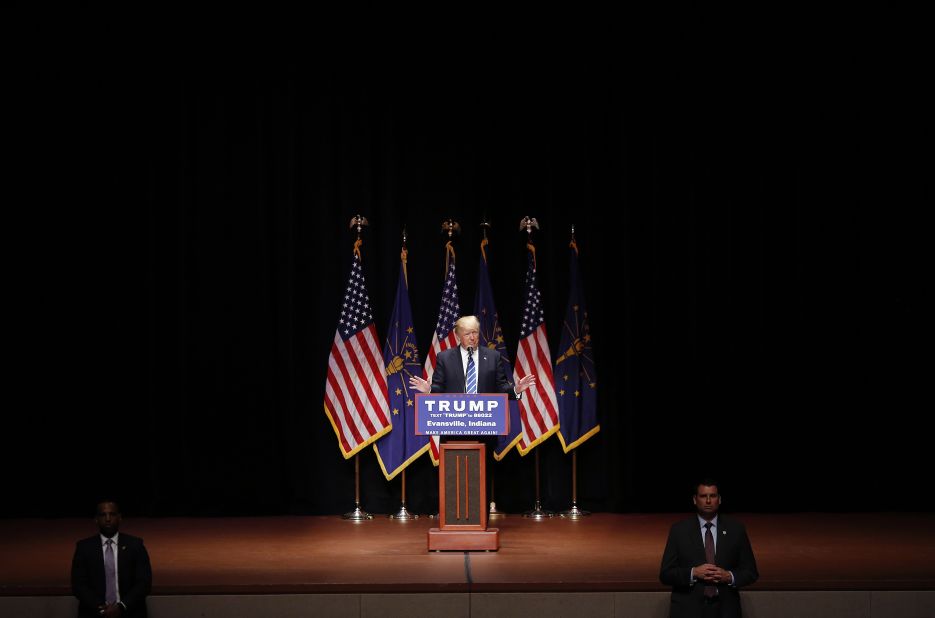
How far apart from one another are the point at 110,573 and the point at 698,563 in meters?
2.80

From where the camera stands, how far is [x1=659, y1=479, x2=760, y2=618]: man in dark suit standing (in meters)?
5.06

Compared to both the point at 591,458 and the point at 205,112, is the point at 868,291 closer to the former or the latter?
the point at 591,458

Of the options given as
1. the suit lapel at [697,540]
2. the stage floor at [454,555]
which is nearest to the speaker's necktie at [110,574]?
the stage floor at [454,555]

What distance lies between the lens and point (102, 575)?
5.36m

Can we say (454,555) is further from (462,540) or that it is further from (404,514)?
(404,514)

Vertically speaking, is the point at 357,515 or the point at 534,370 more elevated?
the point at 534,370

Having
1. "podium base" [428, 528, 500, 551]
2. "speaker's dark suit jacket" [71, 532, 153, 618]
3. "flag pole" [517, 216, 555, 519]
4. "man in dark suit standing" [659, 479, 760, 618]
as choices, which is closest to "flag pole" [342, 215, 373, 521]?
"flag pole" [517, 216, 555, 519]

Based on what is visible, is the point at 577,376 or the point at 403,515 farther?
the point at 577,376

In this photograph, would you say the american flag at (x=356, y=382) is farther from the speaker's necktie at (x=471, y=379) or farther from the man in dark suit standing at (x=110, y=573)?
the man in dark suit standing at (x=110, y=573)

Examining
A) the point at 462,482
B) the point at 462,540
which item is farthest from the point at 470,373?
the point at 462,540

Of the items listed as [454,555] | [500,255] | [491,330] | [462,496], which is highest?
[500,255]

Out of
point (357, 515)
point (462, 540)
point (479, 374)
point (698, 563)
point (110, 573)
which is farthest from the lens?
point (357, 515)

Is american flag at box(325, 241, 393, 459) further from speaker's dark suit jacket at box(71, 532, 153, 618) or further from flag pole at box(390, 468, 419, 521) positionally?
speaker's dark suit jacket at box(71, 532, 153, 618)

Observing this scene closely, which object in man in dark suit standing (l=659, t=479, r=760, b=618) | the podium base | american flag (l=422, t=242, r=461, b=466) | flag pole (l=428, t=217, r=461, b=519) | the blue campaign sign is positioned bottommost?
the podium base
